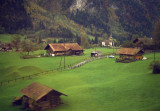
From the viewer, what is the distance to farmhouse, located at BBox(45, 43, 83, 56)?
3711 inches

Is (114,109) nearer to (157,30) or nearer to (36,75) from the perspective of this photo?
(36,75)

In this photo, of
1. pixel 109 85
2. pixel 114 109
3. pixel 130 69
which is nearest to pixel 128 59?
pixel 130 69

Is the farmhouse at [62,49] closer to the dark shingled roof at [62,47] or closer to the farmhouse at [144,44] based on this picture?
the dark shingled roof at [62,47]

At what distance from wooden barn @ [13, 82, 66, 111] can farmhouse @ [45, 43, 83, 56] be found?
62.4 metres

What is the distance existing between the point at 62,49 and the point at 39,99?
68.8 metres

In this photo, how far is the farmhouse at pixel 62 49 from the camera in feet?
309

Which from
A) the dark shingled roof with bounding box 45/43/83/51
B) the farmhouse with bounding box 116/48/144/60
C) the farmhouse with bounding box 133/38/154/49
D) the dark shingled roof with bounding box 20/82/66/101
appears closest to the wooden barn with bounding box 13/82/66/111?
the dark shingled roof with bounding box 20/82/66/101

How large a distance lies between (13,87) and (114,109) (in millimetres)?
25514

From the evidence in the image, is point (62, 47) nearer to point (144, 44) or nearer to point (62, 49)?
point (62, 49)

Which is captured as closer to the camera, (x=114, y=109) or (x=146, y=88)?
(x=114, y=109)

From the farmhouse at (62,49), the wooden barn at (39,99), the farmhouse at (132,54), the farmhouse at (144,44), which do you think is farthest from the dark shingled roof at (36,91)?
the farmhouse at (144,44)

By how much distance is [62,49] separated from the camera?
3794 inches

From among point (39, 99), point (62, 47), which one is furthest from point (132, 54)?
point (39, 99)

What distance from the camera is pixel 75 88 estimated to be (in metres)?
38.9
